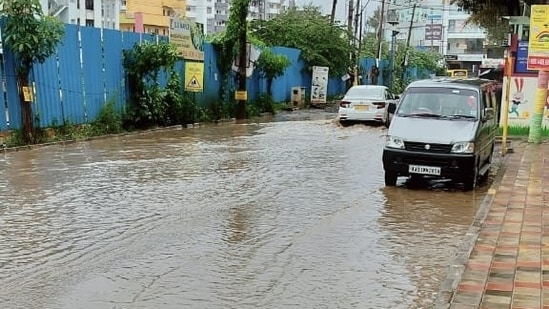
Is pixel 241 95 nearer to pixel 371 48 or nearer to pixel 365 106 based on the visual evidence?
pixel 365 106

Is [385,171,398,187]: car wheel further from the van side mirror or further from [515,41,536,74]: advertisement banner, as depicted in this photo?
[515,41,536,74]: advertisement banner

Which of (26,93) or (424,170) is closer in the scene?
(424,170)

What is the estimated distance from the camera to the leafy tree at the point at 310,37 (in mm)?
38406

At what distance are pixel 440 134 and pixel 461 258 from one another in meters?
4.53

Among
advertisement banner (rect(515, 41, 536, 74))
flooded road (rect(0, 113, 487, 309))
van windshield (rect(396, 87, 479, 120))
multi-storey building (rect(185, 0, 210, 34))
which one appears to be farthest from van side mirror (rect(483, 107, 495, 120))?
multi-storey building (rect(185, 0, 210, 34))

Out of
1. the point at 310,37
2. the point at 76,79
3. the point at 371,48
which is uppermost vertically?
the point at 371,48

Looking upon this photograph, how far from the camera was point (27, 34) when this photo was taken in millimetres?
15438

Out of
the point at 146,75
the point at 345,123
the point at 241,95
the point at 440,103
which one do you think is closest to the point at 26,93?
the point at 146,75

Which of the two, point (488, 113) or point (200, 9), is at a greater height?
point (200, 9)

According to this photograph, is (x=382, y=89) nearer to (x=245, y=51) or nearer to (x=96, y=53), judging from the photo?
(x=245, y=51)

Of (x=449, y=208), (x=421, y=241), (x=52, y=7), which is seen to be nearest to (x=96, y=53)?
(x=449, y=208)

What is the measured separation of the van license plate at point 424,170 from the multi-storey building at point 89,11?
1726 inches

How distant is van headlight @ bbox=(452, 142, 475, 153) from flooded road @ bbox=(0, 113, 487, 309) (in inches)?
27.8

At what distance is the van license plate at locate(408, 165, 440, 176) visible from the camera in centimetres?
1099
